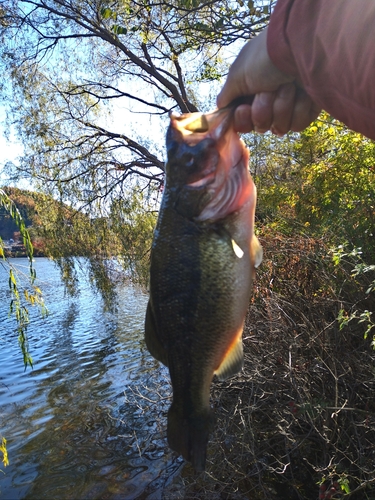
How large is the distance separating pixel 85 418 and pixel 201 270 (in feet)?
23.0

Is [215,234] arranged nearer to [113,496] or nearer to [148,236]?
[113,496]

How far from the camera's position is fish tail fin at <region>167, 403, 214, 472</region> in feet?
6.29

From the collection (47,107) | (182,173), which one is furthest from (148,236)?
(182,173)

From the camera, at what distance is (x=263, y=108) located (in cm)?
172

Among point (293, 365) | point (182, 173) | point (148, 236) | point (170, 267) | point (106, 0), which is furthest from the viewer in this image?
point (148, 236)

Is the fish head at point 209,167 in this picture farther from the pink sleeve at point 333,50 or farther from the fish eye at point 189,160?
the pink sleeve at point 333,50

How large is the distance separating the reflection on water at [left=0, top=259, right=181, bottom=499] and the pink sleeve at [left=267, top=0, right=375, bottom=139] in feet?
16.1

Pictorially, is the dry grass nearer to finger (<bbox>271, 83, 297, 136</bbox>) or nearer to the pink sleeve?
finger (<bbox>271, 83, 297, 136</bbox>)

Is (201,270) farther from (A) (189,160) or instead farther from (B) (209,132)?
(B) (209,132)

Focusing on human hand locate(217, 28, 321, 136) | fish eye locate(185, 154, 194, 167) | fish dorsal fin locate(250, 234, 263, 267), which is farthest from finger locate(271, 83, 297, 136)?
fish dorsal fin locate(250, 234, 263, 267)

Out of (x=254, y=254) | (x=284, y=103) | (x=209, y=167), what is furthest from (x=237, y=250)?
(x=284, y=103)

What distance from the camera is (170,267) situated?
75.5 inches

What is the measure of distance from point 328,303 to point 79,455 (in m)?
4.61

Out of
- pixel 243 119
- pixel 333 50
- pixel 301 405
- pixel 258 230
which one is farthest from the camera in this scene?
pixel 258 230
